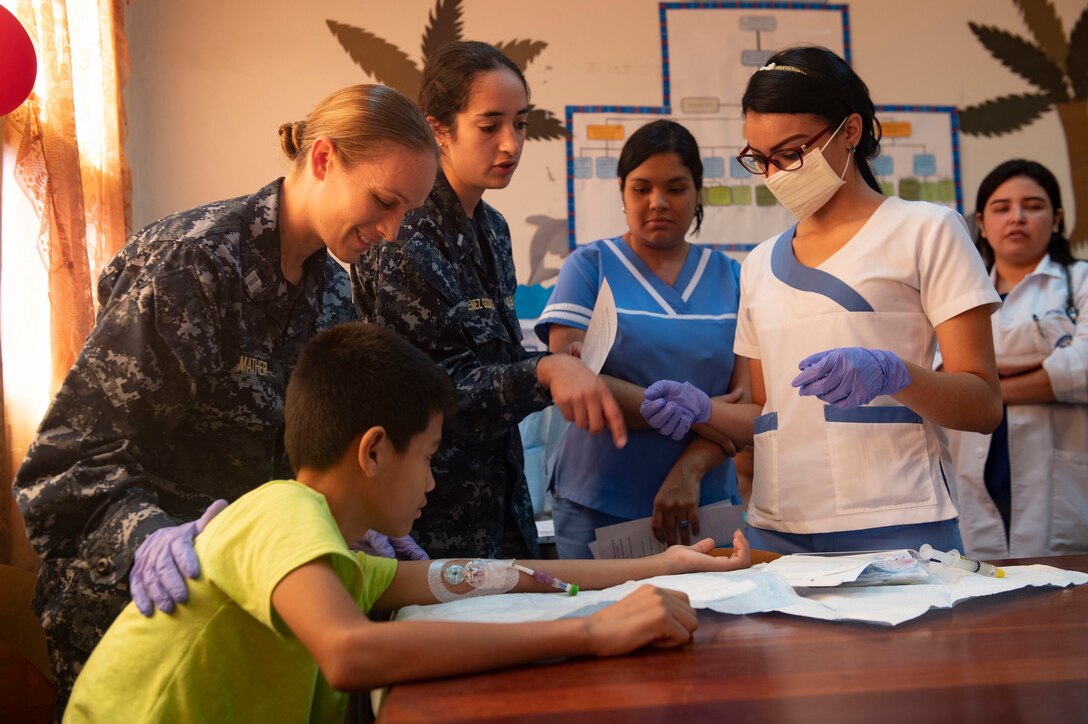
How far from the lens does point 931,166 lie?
3643 mm

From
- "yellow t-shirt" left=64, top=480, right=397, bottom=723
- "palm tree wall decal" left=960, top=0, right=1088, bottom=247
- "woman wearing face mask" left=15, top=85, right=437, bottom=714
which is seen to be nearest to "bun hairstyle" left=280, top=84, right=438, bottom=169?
"woman wearing face mask" left=15, top=85, right=437, bottom=714

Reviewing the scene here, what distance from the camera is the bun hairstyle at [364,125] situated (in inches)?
53.2

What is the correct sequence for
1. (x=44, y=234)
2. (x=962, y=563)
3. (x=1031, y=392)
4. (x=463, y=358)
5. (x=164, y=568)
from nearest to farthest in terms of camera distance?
(x=164, y=568)
(x=962, y=563)
(x=463, y=358)
(x=44, y=234)
(x=1031, y=392)

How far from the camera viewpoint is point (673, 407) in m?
1.67

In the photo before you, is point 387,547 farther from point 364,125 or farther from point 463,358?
point 364,125

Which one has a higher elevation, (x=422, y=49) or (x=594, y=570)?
(x=422, y=49)

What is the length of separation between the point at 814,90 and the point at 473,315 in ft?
2.25

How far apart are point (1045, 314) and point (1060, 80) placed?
151cm

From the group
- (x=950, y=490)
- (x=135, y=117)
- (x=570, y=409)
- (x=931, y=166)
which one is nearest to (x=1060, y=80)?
(x=931, y=166)

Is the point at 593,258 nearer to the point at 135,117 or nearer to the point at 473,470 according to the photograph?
the point at 473,470

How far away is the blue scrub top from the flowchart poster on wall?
1.49m

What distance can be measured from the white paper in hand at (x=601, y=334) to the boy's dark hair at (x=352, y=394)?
0.47 meters

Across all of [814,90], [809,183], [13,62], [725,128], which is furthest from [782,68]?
[725,128]

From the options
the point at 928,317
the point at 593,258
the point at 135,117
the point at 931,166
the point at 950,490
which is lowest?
the point at 950,490
